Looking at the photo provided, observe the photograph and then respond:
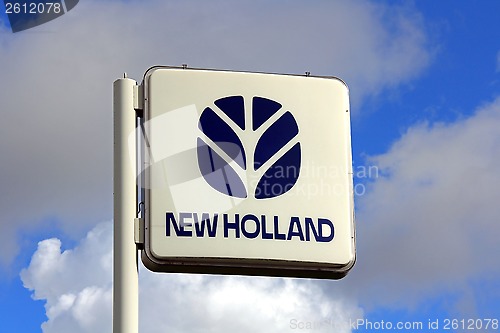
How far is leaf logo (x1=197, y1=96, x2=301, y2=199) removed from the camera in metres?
11.6

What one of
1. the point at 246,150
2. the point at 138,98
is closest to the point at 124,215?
the point at 138,98

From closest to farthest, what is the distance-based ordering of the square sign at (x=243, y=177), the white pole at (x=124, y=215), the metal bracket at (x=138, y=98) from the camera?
the white pole at (x=124, y=215) → the square sign at (x=243, y=177) → the metal bracket at (x=138, y=98)

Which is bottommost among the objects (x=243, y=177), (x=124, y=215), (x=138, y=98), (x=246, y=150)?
(x=124, y=215)

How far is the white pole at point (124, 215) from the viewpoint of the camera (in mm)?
10602

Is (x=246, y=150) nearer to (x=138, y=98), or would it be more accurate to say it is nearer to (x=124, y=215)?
(x=138, y=98)

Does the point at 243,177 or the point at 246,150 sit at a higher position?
the point at 246,150

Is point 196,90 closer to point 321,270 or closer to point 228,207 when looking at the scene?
point 228,207

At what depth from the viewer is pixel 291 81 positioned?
12.2 metres

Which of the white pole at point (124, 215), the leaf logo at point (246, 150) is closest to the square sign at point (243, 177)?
the leaf logo at point (246, 150)

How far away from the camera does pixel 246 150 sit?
1171 centimetres

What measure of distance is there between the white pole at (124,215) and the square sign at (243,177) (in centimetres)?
20

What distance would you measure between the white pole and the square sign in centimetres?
20

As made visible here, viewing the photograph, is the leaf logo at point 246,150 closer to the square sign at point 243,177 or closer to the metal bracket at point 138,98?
the square sign at point 243,177

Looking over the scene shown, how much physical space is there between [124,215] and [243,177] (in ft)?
4.18
